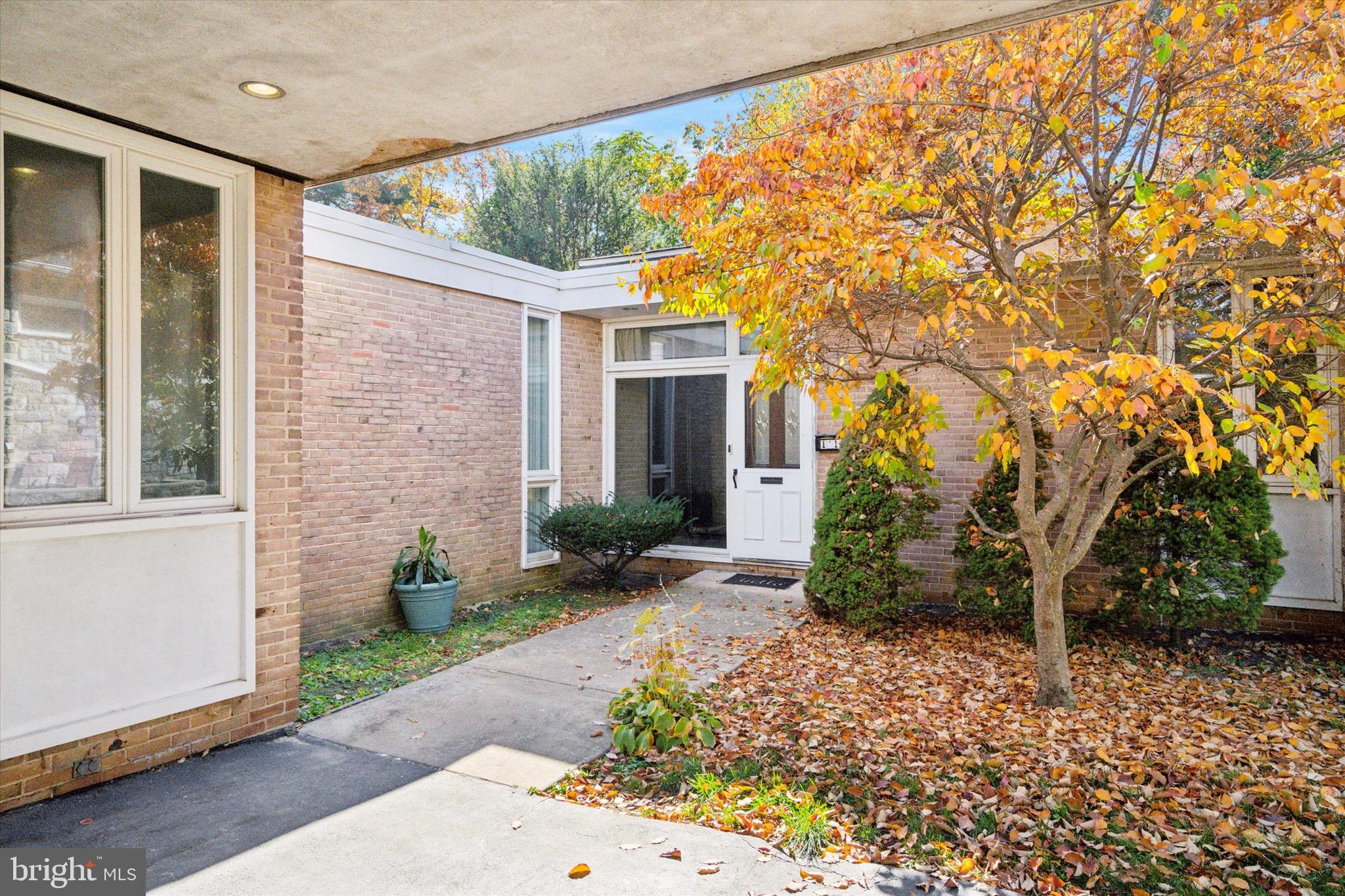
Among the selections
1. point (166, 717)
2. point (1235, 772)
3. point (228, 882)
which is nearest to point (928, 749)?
point (1235, 772)

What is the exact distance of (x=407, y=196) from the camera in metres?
18.8

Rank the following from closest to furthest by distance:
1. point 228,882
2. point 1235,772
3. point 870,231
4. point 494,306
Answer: point 228,882 < point 1235,772 < point 870,231 < point 494,306

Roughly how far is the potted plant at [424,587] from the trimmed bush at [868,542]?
121 inches

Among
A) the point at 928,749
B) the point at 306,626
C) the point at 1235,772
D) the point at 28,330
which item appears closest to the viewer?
the point at 28,330

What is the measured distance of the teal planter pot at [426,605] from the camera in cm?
618

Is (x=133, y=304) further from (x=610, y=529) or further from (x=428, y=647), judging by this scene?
(x=610, y=529)

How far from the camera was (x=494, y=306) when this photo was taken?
7457 millimetres

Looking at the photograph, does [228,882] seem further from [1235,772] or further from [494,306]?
[494,306]

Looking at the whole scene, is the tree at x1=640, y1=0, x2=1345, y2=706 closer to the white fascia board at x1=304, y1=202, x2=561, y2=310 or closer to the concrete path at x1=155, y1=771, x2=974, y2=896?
the concrete path at x1=155, y1=771, x2=974, y2=896

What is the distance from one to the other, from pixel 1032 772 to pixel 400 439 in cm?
513

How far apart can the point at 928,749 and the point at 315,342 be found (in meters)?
4.96

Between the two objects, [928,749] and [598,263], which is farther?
[598,263]

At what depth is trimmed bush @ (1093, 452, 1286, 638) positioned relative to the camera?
207 inches

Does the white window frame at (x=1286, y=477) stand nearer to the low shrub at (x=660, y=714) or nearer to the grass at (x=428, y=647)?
the low shrub at (x=660, y=714)
